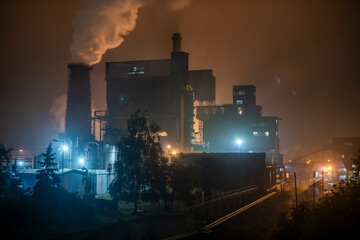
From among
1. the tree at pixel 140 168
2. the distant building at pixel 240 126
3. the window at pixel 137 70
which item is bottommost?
the tree at pixel 140 168

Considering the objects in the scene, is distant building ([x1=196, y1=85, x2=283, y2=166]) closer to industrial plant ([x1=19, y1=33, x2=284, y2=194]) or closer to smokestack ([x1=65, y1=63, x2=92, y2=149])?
industrial plant ([x1=19, y1=33, x2=284, y2=194])

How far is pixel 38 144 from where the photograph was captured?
7419 cm

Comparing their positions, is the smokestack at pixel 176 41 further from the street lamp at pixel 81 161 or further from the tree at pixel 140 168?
the tree at pixel 140 168

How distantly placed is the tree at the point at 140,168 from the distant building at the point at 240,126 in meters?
51.9

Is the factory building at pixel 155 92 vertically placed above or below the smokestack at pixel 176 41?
below

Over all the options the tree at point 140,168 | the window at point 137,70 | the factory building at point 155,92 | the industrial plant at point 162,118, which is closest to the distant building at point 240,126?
the industrial plant at point 162,118

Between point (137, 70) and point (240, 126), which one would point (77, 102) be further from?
point (240, 126)

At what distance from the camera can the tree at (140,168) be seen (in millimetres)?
27688

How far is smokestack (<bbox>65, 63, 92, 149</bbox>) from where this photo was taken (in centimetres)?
4878

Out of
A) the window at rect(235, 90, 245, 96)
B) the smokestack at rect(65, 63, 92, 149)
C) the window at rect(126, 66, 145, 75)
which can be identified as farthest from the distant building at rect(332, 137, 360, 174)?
the smokestack at rect(65, 63, 92, 149)

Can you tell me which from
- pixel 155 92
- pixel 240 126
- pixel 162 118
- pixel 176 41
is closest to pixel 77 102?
pixel 162 118

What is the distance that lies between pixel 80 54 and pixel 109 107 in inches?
696

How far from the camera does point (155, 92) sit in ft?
209

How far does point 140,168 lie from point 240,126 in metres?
60.1
